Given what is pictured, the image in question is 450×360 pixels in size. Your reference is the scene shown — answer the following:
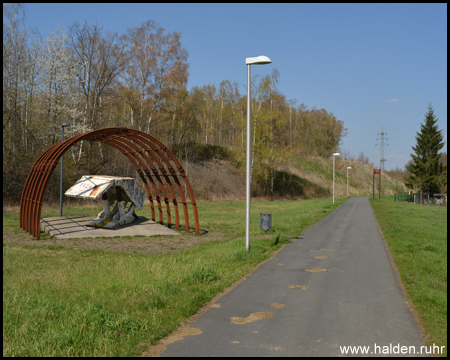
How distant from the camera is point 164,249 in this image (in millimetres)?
12562

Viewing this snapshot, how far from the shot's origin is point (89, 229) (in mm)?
15992

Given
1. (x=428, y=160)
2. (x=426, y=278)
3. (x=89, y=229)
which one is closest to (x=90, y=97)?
(x=89, y=229)

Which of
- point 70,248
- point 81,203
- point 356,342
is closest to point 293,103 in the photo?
point 81,203

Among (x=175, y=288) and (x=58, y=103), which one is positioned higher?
(x=58, y=103)

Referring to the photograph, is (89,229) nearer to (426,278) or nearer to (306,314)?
(306,314)

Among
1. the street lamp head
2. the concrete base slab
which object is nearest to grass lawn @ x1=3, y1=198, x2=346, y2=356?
the concrete base slab

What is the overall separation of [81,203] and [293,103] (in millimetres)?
58627

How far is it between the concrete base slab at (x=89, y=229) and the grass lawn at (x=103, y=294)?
2576 millimetres

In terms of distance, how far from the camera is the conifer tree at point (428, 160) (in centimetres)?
5022

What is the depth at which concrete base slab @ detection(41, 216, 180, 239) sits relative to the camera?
593 inches

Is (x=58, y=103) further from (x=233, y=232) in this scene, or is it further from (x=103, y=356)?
(x=103, y=356)

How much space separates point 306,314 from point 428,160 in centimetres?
5265

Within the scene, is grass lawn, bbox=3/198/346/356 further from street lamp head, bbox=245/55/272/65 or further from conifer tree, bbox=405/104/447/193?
conifer tree, bbox=405/104/447/193

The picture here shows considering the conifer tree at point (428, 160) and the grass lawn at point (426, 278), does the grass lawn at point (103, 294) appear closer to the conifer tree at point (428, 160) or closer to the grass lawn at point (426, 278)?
the grass lawn at point (426, 278)
